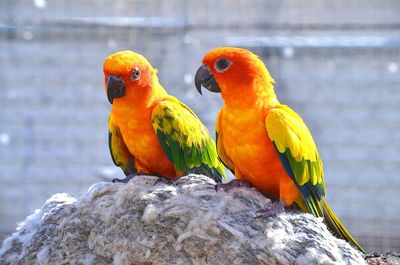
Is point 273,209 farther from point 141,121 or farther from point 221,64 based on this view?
point 141,121

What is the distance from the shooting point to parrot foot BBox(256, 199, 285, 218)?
1146 millimetres

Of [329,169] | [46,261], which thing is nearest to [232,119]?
[46,261]

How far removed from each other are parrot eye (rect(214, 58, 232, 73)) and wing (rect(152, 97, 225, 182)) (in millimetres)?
201

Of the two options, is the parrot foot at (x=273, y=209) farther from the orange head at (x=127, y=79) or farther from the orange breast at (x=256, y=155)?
the orange head at (x=127, y=79)

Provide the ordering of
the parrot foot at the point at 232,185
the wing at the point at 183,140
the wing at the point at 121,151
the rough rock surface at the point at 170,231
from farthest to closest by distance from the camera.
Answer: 1. the wing at the point at 121,151
2. the wing at the point at 183,140
3. the parrot foot at the point at 232,185
4. the rough rock surface at the point at 170,231

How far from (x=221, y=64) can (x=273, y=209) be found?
0.39 metres

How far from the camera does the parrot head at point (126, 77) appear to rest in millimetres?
1548

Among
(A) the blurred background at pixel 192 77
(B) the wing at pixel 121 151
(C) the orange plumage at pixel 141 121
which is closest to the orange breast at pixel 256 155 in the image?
(C) the orange plumage at pixel 141 121

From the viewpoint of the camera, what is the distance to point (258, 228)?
3.67 feet

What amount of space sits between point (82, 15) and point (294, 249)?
8.02ft

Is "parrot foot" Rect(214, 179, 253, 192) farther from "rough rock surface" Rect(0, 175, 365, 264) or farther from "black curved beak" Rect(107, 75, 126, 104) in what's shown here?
"black curved beak" Rect(107, 75, 126, 104)

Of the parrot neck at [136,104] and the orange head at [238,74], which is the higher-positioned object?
the orange head at [238,74]

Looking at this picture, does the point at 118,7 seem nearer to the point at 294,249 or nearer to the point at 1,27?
the point at 1,27

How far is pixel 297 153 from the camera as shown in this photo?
4.23 ft
